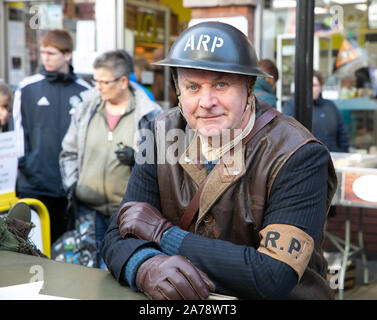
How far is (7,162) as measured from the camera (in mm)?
3957

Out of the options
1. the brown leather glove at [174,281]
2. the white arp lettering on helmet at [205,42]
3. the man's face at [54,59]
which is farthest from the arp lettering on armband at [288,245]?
the man's face at [54,59]

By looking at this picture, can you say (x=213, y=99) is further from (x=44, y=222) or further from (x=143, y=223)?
(x=44, y=222)

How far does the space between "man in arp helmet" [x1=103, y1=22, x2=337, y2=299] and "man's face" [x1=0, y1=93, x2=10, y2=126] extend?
3803 millimetres

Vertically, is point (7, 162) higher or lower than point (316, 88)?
lower

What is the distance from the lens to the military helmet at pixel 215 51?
2.10m

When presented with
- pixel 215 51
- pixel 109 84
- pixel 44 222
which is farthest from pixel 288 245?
pixel 109 84

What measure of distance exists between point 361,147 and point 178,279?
595 cm

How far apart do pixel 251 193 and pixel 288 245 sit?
0.80ft

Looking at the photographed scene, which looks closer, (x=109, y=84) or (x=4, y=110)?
(x=109, y=84)

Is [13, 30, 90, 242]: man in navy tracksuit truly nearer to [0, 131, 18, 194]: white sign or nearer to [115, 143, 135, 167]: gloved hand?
[115, 143, 135, 167]: gloved hand

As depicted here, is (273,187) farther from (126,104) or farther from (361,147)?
(361,147)

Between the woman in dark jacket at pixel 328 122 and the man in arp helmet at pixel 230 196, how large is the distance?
14.5ft

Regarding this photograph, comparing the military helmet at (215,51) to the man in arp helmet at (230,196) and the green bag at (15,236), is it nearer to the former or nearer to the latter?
the man in arp helmet at (230,196)

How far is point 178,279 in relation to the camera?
1.85 meters
